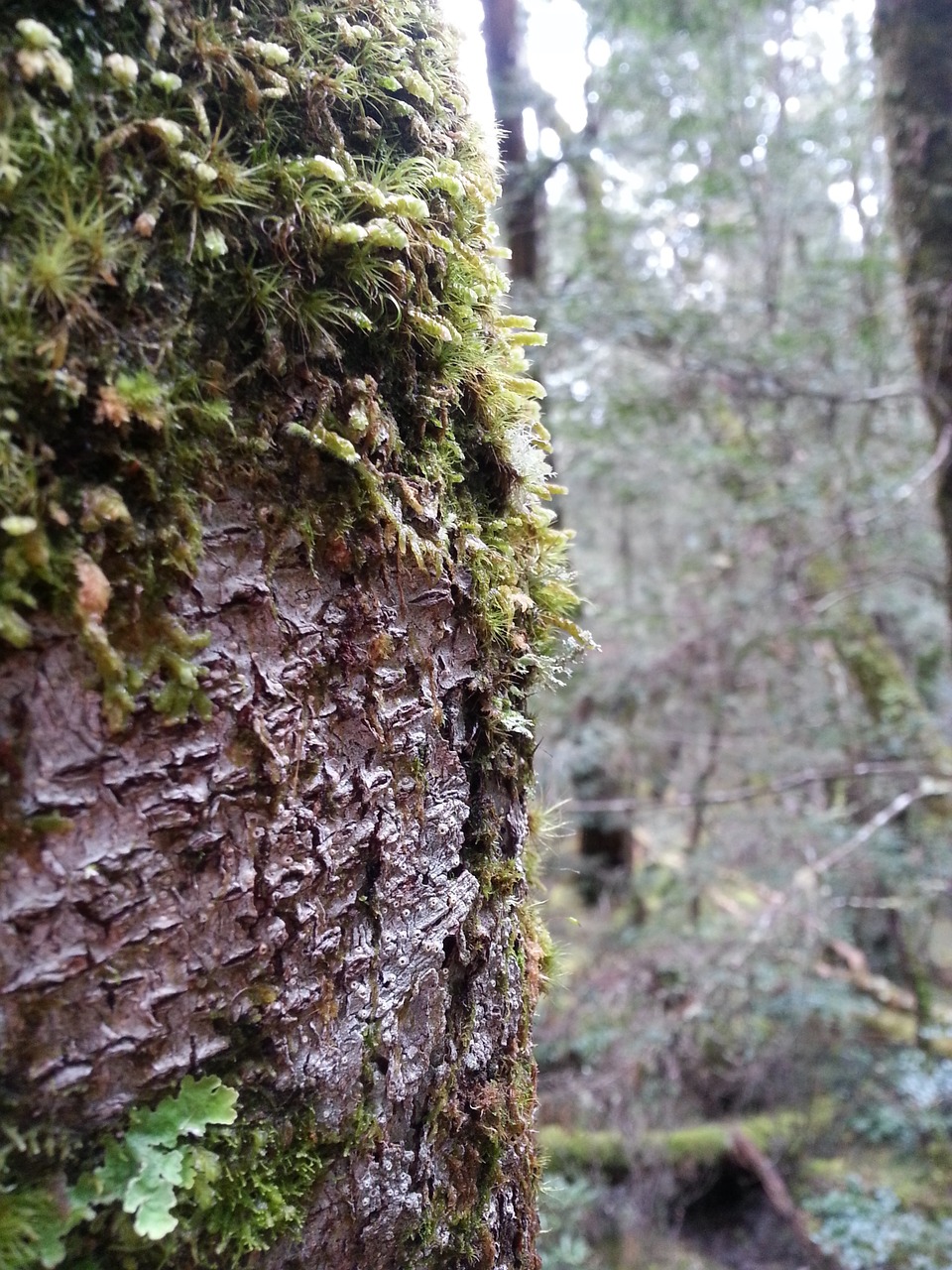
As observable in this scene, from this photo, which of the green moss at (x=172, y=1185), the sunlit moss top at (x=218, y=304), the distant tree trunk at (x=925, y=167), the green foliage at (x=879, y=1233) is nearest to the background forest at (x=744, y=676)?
the green foliage at (x=879, y=1233)

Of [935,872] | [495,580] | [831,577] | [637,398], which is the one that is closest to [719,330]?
[637,398]

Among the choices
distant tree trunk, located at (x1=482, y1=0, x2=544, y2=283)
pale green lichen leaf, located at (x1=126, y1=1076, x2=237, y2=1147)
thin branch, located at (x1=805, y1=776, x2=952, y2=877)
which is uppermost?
distant tree trunk, located at (x1=482, y1=0, x2=544, y2=283)

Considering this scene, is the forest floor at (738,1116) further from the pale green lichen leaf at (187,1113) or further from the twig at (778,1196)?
the pale green lichen leaf at (187,1113)

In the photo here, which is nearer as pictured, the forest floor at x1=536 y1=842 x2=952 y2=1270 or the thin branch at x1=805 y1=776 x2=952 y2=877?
the forest floor at x1=536 y1=842 x2=952 y2=1270

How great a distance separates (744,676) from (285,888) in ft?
25.9

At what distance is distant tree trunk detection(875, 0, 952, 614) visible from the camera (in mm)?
3520

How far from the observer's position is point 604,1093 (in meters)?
5.55

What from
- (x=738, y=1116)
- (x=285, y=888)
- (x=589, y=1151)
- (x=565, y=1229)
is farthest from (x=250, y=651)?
(x=738, y=1116)

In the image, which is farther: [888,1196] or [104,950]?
[888,1196]

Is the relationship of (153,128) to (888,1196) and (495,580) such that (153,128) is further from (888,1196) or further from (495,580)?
(888,1196)

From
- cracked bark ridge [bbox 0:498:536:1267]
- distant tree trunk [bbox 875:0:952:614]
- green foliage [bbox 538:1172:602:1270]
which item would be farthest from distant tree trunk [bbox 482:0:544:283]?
green foliage [bbox 538:1172:602:1270]

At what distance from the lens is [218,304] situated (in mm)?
709

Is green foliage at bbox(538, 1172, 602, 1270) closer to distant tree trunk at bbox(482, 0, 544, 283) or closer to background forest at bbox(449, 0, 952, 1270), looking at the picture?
background forest at bbox(449, 0, 952, 1270)

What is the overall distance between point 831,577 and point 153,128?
7651 millimetres
